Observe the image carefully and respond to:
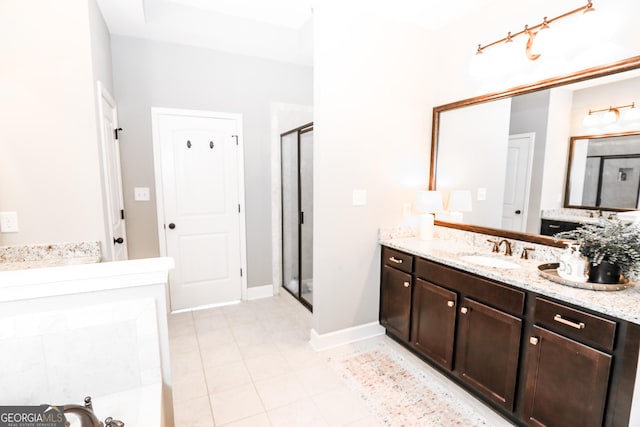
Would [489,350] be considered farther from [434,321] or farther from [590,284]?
[590,284]

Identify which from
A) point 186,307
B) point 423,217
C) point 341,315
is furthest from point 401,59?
point 186,307

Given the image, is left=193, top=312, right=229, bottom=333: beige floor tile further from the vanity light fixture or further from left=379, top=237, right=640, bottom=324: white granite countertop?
the vanity light fixture

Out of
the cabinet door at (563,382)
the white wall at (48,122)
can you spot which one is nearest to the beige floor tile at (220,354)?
the white wall at (48,122)

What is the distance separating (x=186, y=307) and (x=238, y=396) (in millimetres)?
1615

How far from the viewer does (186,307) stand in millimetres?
3355

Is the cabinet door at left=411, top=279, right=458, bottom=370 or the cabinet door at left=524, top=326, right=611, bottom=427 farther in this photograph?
the cabinet door at left=411, top=279, right=458, bottom=370

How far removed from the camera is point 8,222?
1.92m

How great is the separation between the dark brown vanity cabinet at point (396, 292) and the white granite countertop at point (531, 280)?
0.11 meters

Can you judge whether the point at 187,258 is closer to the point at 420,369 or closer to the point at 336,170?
the point at 336,170

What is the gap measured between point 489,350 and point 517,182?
1.17 m

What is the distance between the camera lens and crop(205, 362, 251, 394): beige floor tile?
213 centimetres

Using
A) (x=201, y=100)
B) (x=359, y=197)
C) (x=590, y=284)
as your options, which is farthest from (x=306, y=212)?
(x=590, y=284)

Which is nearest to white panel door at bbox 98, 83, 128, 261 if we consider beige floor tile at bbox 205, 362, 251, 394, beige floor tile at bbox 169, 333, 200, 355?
beige floor tile at bbox 169, 333, 200, 355

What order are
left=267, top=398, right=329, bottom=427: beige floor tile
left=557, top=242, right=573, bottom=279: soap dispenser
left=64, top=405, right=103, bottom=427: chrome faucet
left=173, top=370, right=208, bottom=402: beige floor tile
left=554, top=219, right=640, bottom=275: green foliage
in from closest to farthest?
1. left=64, top=405, right=103, bottom=427: chrome faucet
2. left=554, top=219, right=640, bottom=275: green foliage
3. left=557, top=242, right=573, bottom=279: soap dispenser
4. left=267, top=398, right=329, bottom=427: beige floor tile
5. left=173, top=370, right=208, bottom=402: beige floor tile
